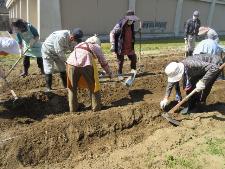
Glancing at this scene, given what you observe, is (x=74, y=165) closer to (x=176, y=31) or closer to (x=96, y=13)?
(x=96, y=13)

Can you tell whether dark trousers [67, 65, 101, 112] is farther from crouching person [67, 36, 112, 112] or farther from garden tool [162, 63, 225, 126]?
garden tool [162, 63, 225, 126]

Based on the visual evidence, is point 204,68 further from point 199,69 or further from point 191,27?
point 191,27

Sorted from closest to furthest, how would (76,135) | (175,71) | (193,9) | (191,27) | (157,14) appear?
(76,135) < (175,71) < (191,27) < (157,14) < (193,9)

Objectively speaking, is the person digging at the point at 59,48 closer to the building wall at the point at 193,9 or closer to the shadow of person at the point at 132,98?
the shadow of person at the point at 132,98

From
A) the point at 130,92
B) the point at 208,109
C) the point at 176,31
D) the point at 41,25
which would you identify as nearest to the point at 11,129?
the point at 130,92

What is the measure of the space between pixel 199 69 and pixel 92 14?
38.1 ft

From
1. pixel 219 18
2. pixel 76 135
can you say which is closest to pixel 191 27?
pixel 76 135

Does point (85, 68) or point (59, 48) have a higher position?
point (59, 48)

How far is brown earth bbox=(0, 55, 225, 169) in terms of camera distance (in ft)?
18.5

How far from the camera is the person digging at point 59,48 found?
23.5 feet

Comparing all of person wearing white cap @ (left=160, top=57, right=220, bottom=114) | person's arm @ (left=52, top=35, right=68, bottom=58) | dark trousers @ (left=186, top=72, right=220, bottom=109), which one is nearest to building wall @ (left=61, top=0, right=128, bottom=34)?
person's arm @ (left=52, top=35, right=68, bottom=58)

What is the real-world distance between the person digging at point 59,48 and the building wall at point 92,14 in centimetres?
853

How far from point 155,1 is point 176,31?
3163mm

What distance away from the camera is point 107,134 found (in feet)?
21.4
